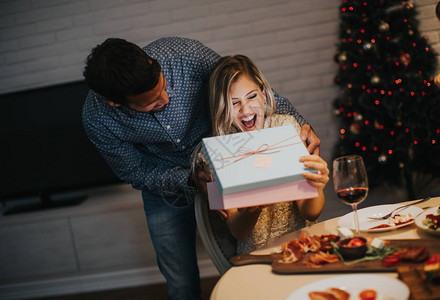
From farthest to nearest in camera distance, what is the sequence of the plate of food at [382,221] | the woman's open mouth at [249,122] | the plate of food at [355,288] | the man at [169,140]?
the man at [169,140] → the woman's open mouth at [249,122] → the plate of food at [382,221] → the plate of food at [355,288]

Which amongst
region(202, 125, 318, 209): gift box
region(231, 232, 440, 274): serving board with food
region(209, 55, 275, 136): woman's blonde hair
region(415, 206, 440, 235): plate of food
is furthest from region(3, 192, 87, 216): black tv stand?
region(415, 206, 440, 235): plate of food

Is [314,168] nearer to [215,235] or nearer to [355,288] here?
[355,288]

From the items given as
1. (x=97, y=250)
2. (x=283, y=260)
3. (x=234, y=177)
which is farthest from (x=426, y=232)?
(x=97, y=250)

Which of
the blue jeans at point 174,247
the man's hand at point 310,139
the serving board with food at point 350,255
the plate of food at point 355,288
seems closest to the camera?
the plate of food at point 355,288

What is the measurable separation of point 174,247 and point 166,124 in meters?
0.55

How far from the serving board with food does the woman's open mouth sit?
628 millimetres

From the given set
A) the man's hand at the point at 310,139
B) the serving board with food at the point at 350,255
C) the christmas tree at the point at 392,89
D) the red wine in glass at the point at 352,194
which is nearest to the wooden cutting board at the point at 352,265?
the serving board with food at the point at 350,255

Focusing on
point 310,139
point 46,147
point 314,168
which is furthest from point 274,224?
point 46,147

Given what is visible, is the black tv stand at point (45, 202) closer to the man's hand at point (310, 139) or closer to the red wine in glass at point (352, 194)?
the man's hand at point (310, 139)

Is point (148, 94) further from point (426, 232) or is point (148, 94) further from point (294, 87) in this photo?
point (294, 87)

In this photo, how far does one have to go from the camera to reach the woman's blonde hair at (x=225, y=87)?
5.55ft

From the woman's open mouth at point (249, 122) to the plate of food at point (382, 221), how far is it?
51 cm

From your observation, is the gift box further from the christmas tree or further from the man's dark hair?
the christmas tree

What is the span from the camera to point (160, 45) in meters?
1.95
